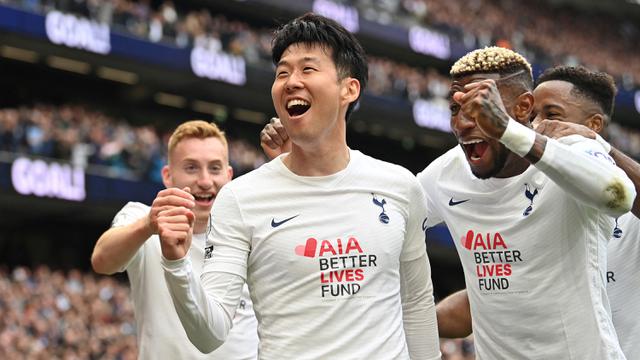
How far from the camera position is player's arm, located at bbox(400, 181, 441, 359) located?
433cm

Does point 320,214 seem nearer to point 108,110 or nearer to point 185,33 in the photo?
point 185,33

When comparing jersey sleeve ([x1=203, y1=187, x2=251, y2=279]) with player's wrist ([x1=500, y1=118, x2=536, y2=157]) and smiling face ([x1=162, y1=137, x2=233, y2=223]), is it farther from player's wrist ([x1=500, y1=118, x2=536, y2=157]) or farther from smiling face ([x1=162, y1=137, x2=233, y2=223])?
smiling face ([x1=162, y1=137, x2=233, y2=223])

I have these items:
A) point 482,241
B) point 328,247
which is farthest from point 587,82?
point 328,247

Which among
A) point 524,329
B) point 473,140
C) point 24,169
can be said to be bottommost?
point 524,329

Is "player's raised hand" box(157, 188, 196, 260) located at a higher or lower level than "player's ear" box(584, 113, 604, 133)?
lower

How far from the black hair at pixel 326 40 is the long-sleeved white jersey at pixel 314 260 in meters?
0.39

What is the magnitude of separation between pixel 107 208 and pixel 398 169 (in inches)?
837

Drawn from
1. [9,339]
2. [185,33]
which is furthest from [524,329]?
[185,33]

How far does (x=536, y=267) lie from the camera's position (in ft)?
14.9

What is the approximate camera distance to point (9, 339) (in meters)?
14.7

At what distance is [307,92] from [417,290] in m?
0.95

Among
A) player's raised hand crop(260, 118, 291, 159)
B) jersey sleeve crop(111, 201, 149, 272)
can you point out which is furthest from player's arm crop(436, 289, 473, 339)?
jersey sleeve crop(111, 201, 149, 272)

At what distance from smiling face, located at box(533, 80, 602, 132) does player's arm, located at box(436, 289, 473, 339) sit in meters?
0.97

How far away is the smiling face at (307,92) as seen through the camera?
412cm
